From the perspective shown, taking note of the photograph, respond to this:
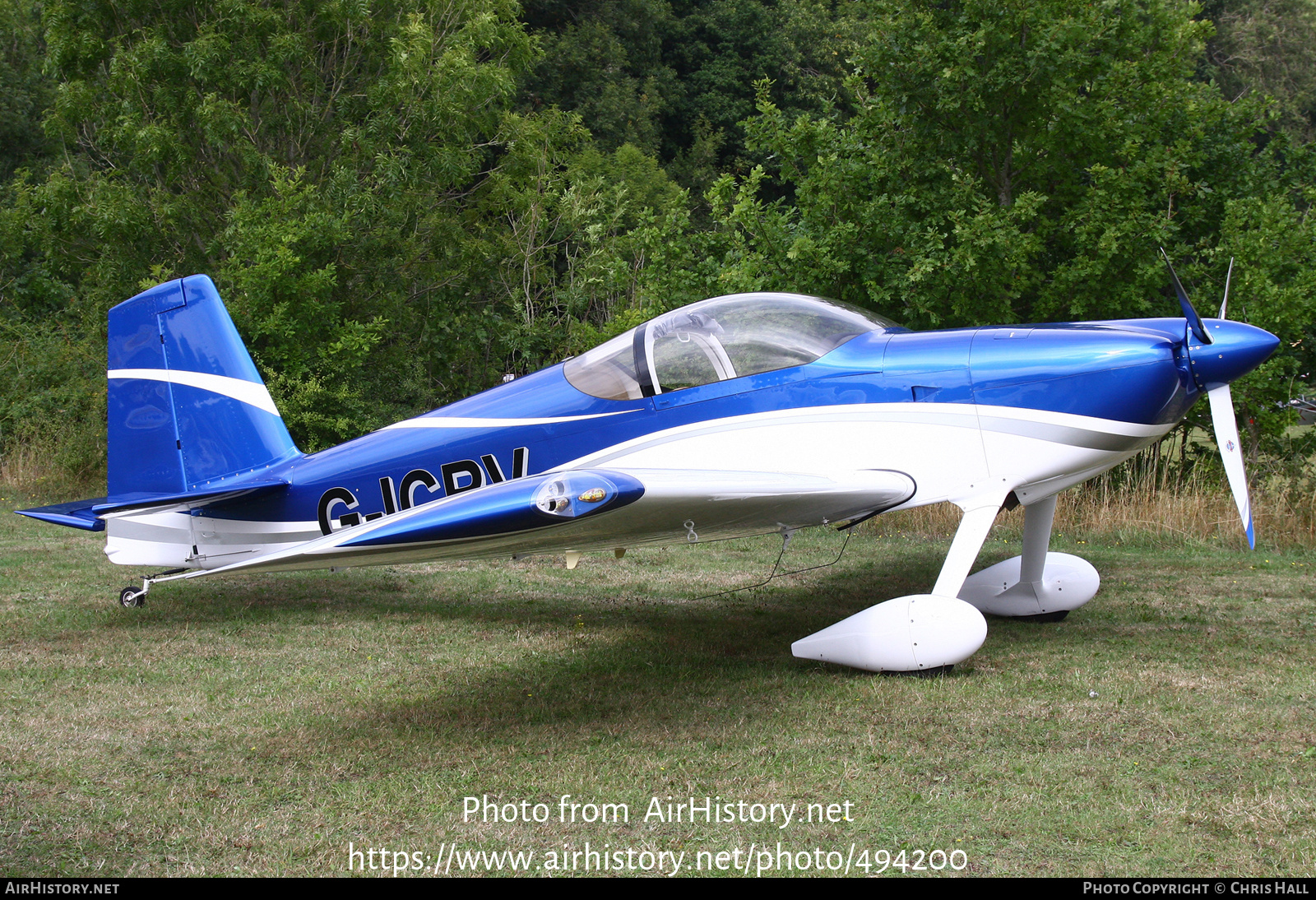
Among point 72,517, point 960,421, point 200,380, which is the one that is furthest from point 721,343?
point 72,517

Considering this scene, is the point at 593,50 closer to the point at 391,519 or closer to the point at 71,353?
Result: the point at 71,353

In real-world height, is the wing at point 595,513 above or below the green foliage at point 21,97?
below

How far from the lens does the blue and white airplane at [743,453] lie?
4543mm

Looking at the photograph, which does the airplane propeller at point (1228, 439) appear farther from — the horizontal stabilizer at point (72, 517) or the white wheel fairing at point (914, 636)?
the horizontal stabilizer at point (72, 517)

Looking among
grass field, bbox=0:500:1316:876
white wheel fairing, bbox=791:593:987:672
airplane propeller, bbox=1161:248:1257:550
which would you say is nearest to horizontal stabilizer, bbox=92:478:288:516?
grass field, bbox=0:500:1316:876

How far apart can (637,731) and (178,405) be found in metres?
4.09

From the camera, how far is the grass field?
10.8ft

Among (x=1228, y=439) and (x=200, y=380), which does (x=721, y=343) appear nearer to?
(x=1228, y=439)

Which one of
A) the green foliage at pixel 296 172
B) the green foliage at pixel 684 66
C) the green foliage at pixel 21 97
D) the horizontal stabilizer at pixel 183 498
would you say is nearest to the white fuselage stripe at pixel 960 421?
the horizontal stabilizer at pixel 183 498

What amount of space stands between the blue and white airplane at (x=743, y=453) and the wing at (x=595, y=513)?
0.01 m

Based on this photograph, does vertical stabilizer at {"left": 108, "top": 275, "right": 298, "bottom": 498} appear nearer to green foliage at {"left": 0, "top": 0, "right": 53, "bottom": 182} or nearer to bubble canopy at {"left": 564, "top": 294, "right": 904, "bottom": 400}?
bubble canopy at {"left": 564, "top": 294, "right": 904, "bottom": 400}

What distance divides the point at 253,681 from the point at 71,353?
1260 cm

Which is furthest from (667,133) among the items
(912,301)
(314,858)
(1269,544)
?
(314,858)

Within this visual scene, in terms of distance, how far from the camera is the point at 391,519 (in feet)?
13.1
